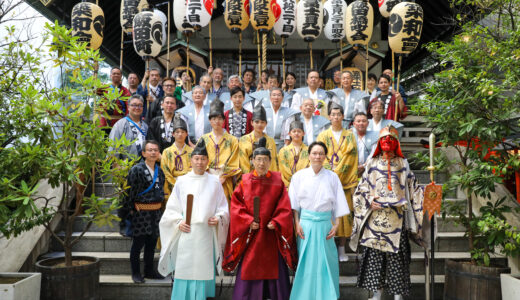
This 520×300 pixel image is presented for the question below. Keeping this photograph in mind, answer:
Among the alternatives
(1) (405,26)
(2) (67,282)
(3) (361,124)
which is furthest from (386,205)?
(1) (405,26)

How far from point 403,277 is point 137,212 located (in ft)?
9.83

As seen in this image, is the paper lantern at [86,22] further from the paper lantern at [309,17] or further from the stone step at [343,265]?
the stone step at [343,265]

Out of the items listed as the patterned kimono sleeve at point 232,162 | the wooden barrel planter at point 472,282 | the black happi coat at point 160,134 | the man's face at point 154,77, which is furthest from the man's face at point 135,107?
the wooden barrel planter at point 472,282

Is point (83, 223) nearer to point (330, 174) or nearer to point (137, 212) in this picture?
point (137, 212)

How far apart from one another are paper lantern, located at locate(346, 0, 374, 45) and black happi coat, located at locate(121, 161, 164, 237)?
542 centimetres

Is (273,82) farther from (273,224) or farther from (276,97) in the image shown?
(273,224)

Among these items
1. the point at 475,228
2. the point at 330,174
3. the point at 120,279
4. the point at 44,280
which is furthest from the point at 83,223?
the point at 475,228

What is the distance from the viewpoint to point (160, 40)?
303 inches

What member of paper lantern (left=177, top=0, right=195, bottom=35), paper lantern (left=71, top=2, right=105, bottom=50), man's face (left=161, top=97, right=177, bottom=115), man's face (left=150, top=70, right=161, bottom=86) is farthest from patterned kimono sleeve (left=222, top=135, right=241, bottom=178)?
paper lantern (left=71, top=2, right=105, bottom=50)

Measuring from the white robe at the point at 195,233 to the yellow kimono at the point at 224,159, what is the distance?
2.55 ft

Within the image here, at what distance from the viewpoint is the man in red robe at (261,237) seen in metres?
3.94

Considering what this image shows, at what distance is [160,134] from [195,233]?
225 cm

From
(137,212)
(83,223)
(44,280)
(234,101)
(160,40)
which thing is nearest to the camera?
(44,280)

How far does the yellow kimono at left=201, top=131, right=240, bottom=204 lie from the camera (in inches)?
197
